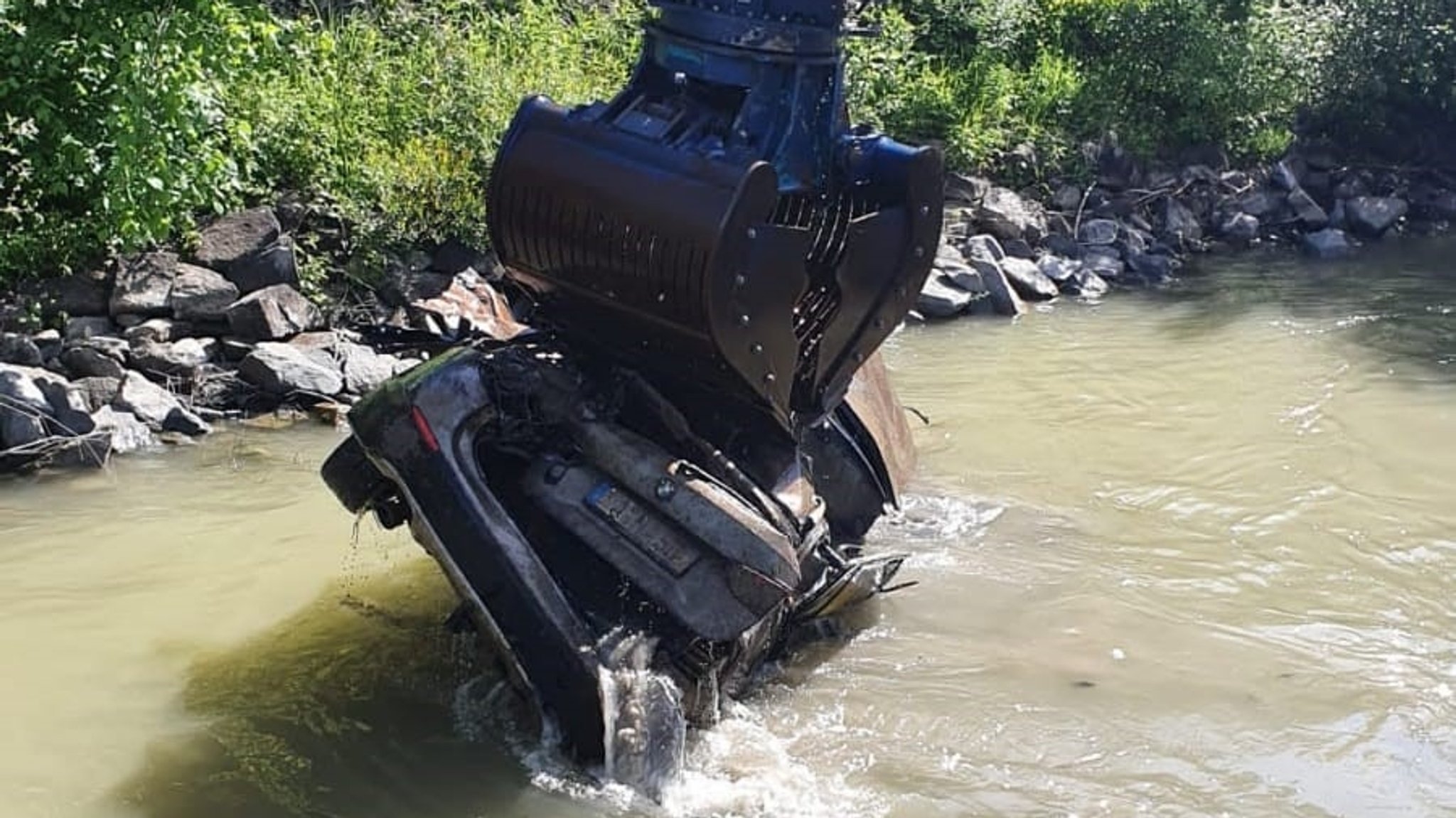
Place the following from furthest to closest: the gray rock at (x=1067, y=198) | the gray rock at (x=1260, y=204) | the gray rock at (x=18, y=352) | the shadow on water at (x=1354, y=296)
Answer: the gray rock at (x=1260, y=204), the gray rock at (x=1067, y=198), the shadow on water at (x=1354, y=296), the gray rock at (x=18, y=352)

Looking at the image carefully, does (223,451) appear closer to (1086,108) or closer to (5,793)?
(5,793)

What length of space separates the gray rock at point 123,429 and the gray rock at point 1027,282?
21.2 feet

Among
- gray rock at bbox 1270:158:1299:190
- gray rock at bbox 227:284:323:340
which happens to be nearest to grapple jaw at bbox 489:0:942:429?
gray rock at bbox 227:284:323:340

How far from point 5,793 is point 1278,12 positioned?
46.7 ft

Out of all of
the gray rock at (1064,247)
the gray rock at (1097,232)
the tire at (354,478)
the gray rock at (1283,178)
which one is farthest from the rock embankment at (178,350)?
the gray rock at (1283,178)

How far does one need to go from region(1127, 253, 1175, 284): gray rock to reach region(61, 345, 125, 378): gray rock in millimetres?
7967

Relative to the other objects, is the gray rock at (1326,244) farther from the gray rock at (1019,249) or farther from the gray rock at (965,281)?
the gray rock at (965,281)

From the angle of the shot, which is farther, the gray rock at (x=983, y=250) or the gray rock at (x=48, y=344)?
the gray rock at (x=983, y=250)

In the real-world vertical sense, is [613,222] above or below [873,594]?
above

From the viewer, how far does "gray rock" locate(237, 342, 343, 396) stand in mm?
8578

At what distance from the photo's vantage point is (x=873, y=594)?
253 inches

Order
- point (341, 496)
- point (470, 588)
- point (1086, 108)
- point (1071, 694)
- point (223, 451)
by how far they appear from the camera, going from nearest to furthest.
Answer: point (470, 588)
point (341, 496)
point (1071, 694)
point (223, 451)
point (1086, 108)

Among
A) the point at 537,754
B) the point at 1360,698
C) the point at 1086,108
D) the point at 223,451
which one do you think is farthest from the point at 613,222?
the point at 1086,108

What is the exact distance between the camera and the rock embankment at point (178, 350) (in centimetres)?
774
